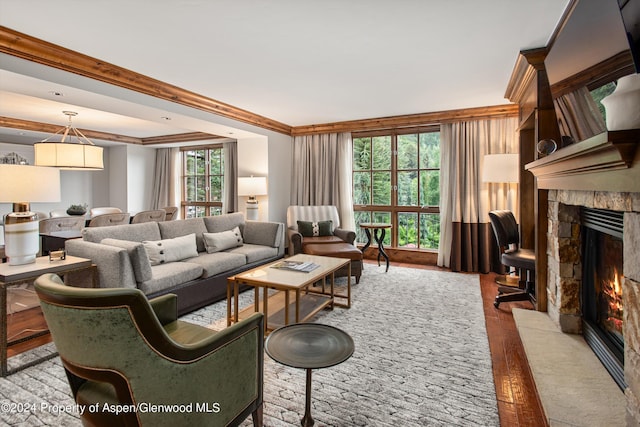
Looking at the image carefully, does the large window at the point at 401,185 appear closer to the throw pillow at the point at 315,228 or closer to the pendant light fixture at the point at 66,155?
the throw pillow at the point at 315,228

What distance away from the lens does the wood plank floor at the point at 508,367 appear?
5.70 feet

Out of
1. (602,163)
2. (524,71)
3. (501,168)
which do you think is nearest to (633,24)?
(602,163)

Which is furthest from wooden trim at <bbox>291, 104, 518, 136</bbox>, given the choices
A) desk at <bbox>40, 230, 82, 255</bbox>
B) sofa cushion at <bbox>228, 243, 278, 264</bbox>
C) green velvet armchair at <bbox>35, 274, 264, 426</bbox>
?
green velvet armchair at <bbox>35, 274, 264, 426</bbox>

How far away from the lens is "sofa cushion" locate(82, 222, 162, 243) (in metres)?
3.06

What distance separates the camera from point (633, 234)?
1.38m

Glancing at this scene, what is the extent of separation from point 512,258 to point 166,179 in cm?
693

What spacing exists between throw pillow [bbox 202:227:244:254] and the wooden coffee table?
91 centimetres

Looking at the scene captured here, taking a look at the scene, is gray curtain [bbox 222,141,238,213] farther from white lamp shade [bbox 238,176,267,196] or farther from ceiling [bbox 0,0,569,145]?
ceiling [bbox 0,0,569,145]

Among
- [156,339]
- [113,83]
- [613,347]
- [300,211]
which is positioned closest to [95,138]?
[113,83]

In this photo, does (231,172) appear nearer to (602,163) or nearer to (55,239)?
(55,239)

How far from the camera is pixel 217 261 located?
355cm

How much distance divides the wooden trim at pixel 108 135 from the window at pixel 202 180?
571 mm

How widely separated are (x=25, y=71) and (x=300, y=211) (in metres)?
3.59

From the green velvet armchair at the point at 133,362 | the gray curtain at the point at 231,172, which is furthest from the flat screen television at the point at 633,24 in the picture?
the gray curtain at the point at 231,172
